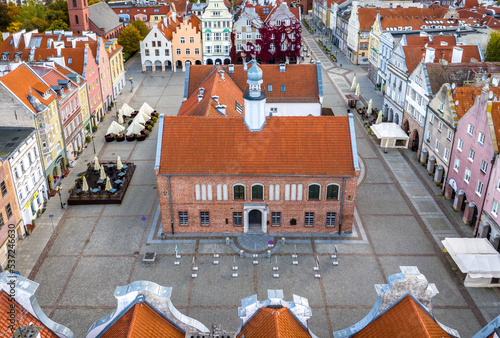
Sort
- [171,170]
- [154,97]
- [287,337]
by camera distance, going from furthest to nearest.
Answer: [154,97], [171,170], [287,337]

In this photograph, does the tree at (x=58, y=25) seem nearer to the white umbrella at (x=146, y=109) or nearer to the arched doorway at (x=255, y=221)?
the white umbrella at (x=146, y=109)

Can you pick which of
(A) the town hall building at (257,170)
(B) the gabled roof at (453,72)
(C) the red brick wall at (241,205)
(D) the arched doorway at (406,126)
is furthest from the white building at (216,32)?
(C) the red brick wall at (241,205)

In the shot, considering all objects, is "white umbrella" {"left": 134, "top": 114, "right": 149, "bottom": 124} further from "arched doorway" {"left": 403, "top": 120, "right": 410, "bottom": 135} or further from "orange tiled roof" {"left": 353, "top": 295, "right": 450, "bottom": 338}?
"orange tiled roof" {"left": 353, "top": 295, "right": 450, "bottom": 338}

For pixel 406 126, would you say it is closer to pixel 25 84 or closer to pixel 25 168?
pixel 25 168

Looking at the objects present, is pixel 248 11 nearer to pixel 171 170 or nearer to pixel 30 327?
pixel 171 170

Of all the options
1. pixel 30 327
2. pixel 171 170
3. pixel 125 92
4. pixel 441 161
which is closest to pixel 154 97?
pixel 125 92

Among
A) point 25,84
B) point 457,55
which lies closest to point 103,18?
point 25,84
